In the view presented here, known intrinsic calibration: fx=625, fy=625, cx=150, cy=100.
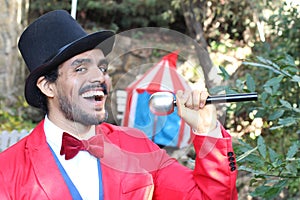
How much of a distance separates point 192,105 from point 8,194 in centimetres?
61

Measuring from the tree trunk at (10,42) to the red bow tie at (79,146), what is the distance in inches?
186

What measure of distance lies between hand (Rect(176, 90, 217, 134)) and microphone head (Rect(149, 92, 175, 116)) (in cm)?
2

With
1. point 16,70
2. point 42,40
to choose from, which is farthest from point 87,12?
point 42,40

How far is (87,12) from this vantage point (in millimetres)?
9266

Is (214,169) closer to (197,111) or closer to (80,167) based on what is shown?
(197,111)

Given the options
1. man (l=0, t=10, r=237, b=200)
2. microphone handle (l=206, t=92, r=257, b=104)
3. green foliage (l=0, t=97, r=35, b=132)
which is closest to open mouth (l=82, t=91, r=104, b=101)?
man (l=0, t=10, r=237, b=200)

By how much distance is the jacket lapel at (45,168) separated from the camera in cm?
187

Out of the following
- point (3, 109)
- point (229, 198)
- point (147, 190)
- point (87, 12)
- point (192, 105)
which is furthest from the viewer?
point (87, 12)

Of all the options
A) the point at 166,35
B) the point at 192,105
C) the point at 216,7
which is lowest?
the point at 216,7

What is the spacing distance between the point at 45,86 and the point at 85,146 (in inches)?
9.6

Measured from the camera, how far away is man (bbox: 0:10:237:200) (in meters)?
1.83

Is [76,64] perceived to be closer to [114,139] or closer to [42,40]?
[42,40]

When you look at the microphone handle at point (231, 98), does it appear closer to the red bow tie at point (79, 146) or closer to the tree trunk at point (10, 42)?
the red bow tie at point (79, 146)

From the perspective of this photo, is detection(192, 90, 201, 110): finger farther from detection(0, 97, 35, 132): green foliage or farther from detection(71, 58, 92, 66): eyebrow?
detection(0, 97, 35, 132): green foliage
